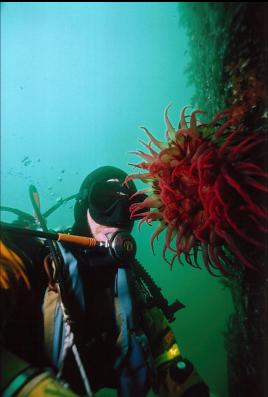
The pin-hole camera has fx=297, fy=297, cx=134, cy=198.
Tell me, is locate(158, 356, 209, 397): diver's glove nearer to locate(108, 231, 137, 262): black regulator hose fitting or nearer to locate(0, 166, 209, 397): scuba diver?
locate(0, 166, 209, 397): scuba diver

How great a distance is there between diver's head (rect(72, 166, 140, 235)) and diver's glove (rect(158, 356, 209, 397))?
1.28 m

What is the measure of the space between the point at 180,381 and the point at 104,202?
5.55 feet

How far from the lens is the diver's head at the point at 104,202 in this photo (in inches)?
111

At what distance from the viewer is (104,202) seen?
9.45ft

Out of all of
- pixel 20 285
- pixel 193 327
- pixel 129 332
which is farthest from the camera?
pixel 193 327

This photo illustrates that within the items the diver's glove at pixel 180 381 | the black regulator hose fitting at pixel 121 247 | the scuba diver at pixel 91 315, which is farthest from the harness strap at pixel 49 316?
the diver's glove at pixel 180 381

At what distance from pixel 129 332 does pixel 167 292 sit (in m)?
22.9

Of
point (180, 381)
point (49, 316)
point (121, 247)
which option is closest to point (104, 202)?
point (121, 247)

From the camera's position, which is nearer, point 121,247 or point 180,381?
point 121,247

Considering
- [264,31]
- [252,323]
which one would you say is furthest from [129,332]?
[264,31]

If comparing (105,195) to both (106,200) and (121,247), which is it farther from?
(121,247)

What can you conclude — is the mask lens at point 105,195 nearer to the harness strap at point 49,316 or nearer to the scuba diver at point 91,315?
the scuba diver at point 91,315

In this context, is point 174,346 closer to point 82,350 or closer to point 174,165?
point 82,350

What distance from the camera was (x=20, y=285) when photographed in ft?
6.07
